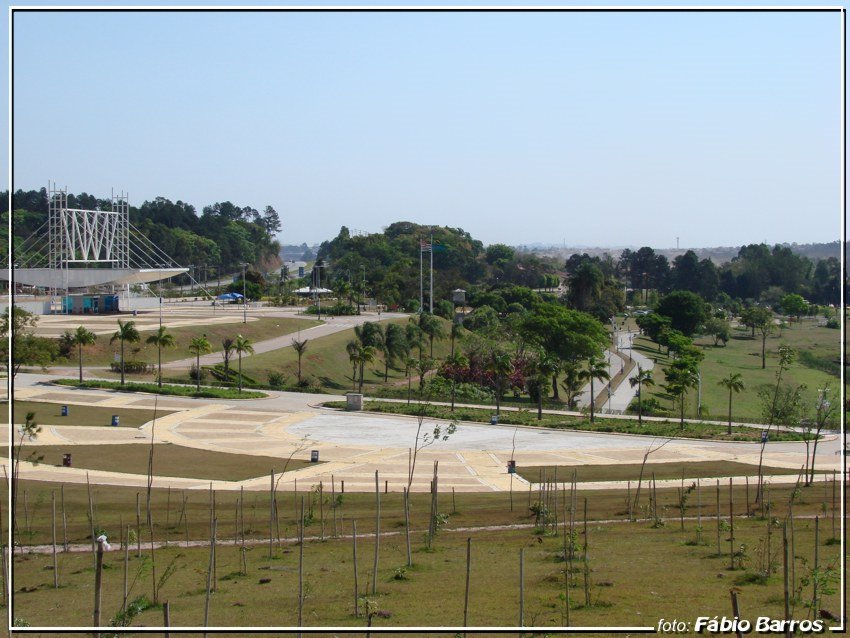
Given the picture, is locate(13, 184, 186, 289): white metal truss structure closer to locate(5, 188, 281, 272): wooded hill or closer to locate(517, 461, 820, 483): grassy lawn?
locate(5, 188, 281, 272): wooded hill

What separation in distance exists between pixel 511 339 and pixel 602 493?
2069 inches

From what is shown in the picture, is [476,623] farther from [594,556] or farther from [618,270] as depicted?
[618,270]

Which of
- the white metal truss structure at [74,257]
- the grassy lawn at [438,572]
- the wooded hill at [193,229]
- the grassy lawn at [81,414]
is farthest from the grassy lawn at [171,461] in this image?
the wooded hill at [193,229]

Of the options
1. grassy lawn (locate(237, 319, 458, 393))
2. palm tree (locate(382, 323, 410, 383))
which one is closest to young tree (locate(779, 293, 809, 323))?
grassy lawn (locate(237, 319, 458, 393))

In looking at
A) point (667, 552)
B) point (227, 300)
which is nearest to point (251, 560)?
point (667, 552)

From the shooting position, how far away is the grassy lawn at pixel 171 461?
3628cm

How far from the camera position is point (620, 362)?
89.0 meters

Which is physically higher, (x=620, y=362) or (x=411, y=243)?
(x=411, y=243)

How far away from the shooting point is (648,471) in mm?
38375

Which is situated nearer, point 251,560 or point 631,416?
point 251,560

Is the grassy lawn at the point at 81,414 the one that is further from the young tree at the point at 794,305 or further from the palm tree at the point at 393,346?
the young tree at the point at 794,305

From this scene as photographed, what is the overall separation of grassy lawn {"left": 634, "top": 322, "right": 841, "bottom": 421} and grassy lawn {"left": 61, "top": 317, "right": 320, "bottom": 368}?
1261 inches

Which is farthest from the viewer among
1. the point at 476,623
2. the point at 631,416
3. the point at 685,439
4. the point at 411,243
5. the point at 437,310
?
the point at 411,243

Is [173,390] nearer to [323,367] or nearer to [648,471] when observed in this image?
[323,367]
